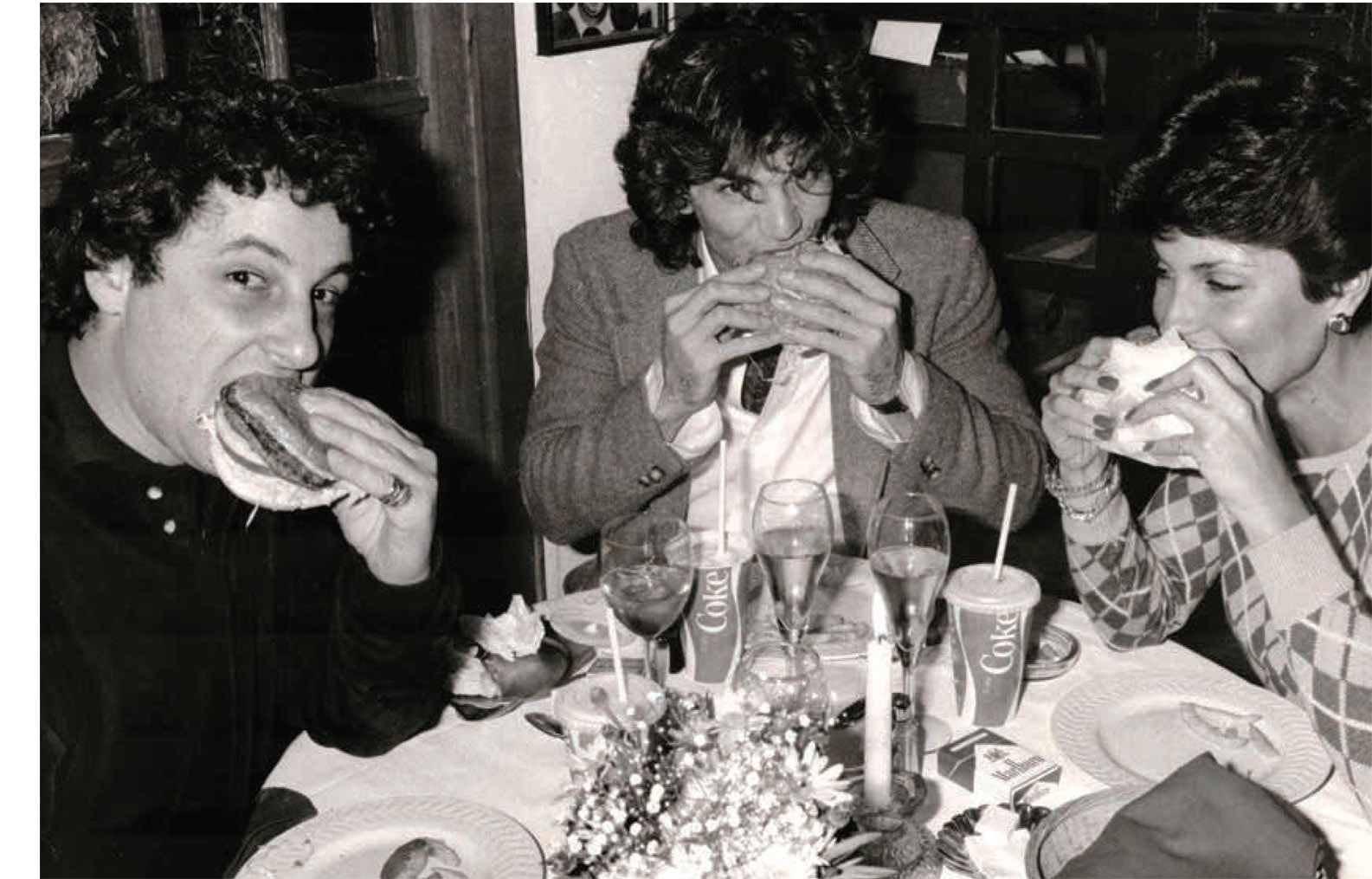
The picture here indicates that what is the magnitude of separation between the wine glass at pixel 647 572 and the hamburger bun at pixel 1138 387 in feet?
2.05

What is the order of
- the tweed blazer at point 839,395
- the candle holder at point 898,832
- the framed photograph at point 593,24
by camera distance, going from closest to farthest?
the candle holder at point 898,832 < the tweed blazer at point 839,395 < the framed photograph at point 593,24

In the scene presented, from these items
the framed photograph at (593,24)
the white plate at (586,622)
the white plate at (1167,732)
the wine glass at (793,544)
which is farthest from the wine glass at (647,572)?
the framed photograph at (593,24)

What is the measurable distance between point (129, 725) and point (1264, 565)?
1.45 m

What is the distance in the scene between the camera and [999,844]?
4.41ft

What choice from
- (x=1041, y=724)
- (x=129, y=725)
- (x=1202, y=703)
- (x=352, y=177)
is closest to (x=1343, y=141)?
(x=1202, y=703)

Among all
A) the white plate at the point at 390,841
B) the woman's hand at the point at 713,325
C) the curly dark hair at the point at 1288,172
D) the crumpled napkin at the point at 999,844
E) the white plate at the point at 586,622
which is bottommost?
the crumpled napkin at the point at 999,844

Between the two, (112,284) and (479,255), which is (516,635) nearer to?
(112,284)

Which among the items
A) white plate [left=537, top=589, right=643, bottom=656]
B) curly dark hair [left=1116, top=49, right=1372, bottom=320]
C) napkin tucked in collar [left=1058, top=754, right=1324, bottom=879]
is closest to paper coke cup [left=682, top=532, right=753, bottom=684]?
white plate [left=537, top=589, right=643, bottom=656]

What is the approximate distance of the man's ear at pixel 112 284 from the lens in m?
1.62

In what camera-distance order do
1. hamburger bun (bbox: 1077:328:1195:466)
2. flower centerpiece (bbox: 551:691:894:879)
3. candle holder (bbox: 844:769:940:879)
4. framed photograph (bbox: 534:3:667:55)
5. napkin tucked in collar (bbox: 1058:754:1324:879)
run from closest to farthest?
flower centerpiece (bbox: 551:691:894:879), napkin tucked in collar (bbox: 1058:754:1324:879), candle holder (bbox: 844:769:940:879), hamburger bun (bbox: 1077:328:1195:466), framed photograph (bbox: 534:3:667:55)

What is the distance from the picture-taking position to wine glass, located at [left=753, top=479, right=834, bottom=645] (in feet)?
5.00

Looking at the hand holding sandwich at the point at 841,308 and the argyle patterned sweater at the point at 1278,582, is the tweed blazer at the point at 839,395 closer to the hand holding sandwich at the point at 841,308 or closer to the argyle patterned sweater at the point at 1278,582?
the hand holding sandwich at the point at 841,308

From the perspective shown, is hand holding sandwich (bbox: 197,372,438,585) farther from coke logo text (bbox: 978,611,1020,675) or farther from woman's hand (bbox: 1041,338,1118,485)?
woman's hand (bbox: 1041,338,1118,485)

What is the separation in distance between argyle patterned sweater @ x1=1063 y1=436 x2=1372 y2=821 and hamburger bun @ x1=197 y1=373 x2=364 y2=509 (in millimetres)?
1073
